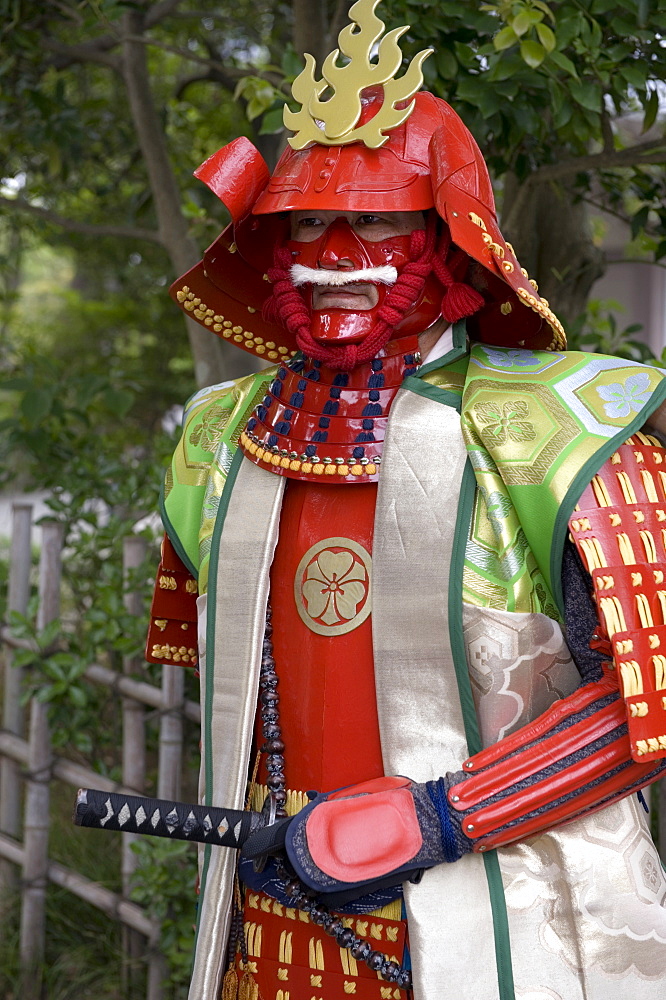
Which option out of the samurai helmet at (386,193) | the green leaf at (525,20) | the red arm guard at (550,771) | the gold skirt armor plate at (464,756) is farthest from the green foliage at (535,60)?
the red arm guard at (550,771)

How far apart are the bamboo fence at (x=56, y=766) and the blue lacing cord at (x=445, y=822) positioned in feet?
4.44

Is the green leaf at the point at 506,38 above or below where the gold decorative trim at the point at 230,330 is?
above

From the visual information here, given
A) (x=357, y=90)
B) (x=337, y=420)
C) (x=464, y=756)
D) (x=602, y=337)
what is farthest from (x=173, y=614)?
(x=602, y=337)

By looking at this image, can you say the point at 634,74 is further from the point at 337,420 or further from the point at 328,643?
the point at 328,643

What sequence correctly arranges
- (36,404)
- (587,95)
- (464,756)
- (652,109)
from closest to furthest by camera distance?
1. (464,756)
2. (587,95)
3. (652,109)
4. (36,404)

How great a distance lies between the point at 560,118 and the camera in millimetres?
2145

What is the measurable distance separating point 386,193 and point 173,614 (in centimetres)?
89

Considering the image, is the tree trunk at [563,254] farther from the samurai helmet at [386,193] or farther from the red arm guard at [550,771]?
the red arm guard at [550,771]

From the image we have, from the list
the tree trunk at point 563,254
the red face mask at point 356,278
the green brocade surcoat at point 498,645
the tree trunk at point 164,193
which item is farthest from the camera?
the tree trunk at point 164,193

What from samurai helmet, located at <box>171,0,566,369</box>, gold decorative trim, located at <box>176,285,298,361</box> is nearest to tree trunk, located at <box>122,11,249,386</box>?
gold decorative trim, located at <box>176,285,298,361</box>

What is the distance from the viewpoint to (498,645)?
1474 millimetres

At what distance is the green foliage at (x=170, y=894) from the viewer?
2615 mm

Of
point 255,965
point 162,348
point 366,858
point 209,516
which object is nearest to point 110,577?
point 209,516

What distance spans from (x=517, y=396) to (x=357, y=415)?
244mm
